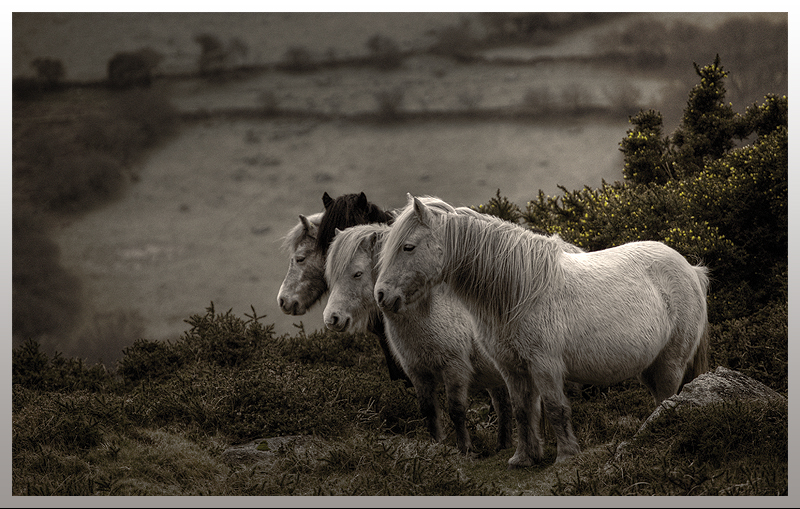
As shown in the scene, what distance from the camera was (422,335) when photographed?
203 inches

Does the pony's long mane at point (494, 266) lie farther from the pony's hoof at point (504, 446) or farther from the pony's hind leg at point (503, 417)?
the pony's hoof at point (504, 446)

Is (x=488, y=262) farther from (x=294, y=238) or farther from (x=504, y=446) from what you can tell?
(x=294, y=238)

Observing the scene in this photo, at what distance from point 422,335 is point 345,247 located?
0.88 m

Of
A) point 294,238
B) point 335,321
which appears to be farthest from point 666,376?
point 294,238

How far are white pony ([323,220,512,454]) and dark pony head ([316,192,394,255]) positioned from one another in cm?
49

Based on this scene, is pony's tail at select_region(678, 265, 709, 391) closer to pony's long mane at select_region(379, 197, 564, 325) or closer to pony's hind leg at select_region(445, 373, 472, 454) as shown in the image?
pony's long mane at select_region(379, 197, 564, 325)

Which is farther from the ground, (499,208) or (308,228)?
(308,228)

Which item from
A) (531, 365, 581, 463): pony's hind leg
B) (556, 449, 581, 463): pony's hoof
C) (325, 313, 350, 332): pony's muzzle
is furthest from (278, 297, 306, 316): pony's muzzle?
(556, 449, 581, 463): pony's hoof

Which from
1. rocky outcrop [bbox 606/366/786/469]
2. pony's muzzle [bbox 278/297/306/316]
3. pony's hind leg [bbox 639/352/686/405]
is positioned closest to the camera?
rocky outcrop [bbox 606/366/786/469]

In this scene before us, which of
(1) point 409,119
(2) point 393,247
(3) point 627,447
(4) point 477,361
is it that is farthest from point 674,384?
(1) point 409,119

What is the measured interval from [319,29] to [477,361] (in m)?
4.14

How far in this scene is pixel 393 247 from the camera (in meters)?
4.46

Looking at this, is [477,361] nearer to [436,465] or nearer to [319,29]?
[436,465]

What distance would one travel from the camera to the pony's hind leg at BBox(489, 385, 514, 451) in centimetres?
552
